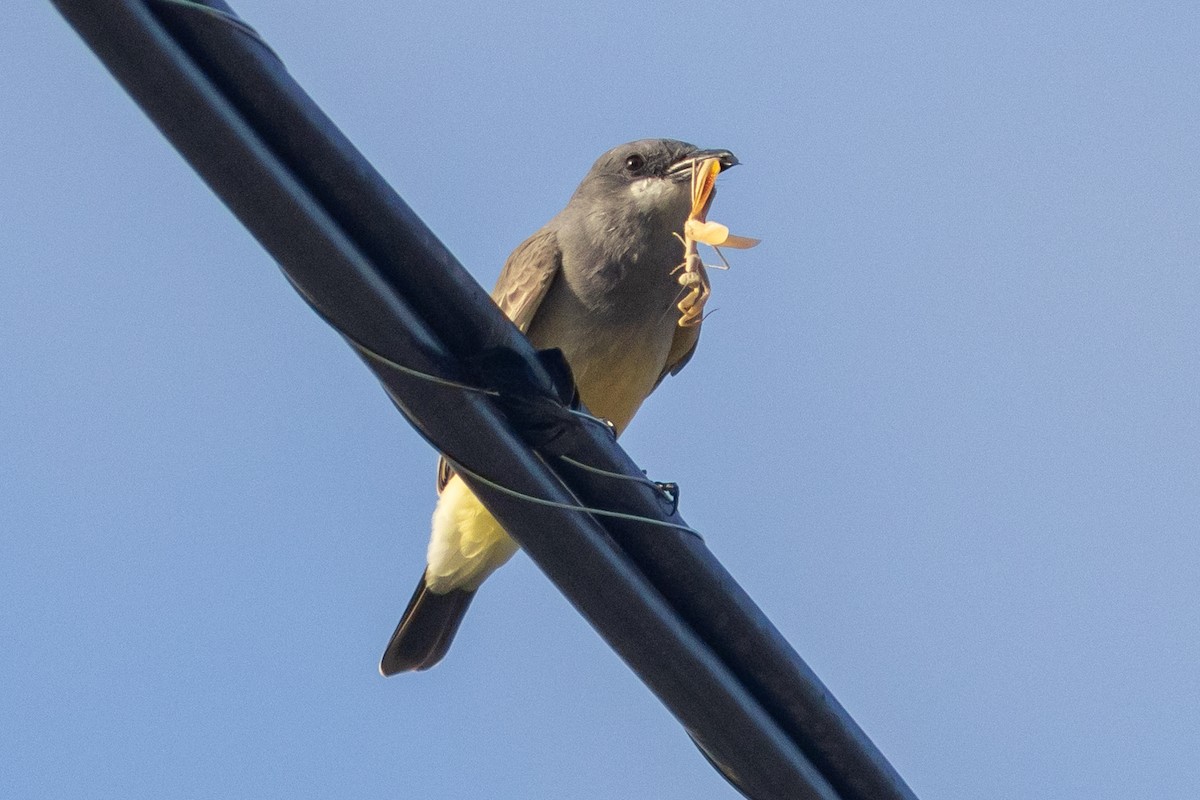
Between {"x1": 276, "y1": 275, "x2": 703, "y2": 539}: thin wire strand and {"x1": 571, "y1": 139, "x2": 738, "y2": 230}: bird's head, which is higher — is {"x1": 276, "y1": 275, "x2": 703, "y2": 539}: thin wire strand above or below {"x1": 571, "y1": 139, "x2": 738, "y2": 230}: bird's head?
below

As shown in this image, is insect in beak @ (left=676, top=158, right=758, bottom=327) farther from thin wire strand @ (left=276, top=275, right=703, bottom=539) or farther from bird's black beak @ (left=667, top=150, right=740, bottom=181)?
thin wire strand @ (left=276, top=275, right=703, bottom=539)

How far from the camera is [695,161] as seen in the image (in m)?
7.20

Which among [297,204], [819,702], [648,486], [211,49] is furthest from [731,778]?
[211,49]

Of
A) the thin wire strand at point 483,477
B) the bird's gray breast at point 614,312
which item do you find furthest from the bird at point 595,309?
the thin wire strand at point 483,477

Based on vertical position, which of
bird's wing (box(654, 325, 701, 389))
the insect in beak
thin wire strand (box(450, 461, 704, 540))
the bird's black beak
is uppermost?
the bird's black beak

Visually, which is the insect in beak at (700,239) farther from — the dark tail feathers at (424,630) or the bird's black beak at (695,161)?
the dark tail feathers at (424,630)

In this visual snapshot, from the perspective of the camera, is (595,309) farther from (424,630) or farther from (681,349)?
(424,630)

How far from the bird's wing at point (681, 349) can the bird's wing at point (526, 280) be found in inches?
27.6

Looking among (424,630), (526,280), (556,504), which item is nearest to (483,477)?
(556,504)

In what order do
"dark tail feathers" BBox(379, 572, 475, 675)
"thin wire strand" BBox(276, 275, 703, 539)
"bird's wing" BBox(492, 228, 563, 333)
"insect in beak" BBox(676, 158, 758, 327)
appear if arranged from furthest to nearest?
"dark tail feathers" BBox(379, 572, 475, 675), "bird's wing" BBox(492, 228, 563, 333), "insect in beak" BBox(676, 158, 758, 327), "thin wire strand" BBox(276, 275, 703, 539)

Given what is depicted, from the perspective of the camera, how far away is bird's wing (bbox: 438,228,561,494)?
7055 mm

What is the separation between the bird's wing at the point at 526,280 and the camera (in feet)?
23.1

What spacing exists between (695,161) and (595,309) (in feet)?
2.77

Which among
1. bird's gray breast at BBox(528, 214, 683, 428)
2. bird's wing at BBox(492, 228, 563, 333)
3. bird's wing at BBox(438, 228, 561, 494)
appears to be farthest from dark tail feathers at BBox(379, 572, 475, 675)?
bird's wing at BBox(492, 228, 563, 333)
